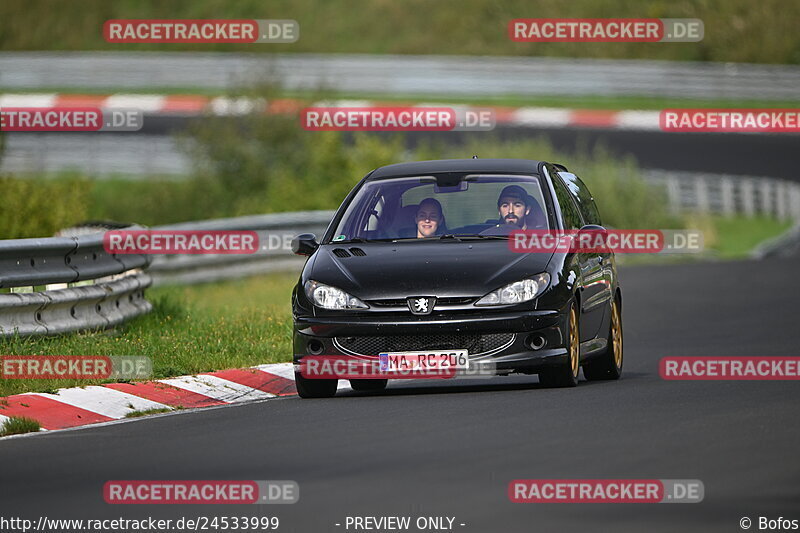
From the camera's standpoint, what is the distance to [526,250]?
12.7 meters

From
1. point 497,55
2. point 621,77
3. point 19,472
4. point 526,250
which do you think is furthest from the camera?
point 497,55

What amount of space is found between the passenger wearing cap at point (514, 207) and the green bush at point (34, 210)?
34.6 feet

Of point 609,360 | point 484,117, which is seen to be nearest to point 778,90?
point 484,117

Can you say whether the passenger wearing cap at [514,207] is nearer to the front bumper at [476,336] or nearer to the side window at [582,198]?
the side window at [582,198]

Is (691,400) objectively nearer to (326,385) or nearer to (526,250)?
(526,250)

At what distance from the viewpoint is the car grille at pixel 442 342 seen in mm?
12211

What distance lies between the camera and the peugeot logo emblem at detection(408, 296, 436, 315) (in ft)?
40.1

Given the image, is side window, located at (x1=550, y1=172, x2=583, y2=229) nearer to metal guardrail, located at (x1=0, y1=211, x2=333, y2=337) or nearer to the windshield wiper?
the windshield wiper

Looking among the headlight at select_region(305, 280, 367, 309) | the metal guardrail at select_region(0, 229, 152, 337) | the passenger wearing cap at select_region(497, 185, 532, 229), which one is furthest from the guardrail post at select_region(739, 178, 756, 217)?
the headlight at select_region(305, 280, 367, 309)

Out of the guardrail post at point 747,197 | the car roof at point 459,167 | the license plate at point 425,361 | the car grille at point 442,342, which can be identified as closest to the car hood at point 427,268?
the car grille at point 442,342

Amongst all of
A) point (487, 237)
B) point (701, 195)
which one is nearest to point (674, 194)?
point (701, 195)

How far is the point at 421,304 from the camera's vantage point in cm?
1223

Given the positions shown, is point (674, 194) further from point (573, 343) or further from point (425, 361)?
point (425, 361)

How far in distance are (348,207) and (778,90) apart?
106ft
